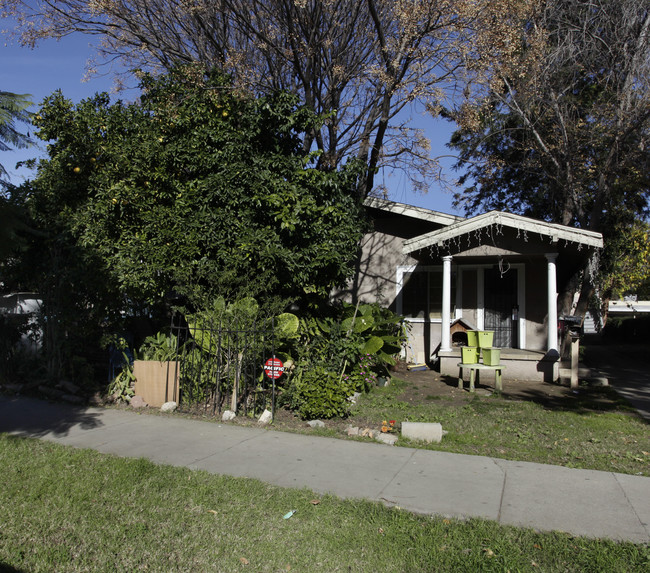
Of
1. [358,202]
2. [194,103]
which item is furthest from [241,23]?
[358,202]

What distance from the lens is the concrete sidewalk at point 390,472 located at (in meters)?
4.36

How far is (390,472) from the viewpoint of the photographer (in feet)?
17.6

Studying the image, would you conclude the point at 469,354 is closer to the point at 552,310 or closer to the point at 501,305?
the point at 552,310

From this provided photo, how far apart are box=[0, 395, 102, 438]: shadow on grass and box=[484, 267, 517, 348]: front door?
9478mm

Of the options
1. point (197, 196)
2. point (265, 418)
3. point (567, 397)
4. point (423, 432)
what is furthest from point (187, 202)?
point (567, 397)

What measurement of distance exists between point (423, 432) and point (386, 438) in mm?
469

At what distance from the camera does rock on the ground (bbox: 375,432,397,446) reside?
21.3ft

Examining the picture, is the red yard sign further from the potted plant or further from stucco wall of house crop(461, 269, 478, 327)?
stucco wall of house crop(461, 269, 478, 327)

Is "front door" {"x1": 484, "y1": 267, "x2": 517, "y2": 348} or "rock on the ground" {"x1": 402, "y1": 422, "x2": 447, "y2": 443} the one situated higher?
"front door" {"x1": 484, "y1": 267, "x2": 517, "y2": 348}

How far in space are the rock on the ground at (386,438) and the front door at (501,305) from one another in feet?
24.5

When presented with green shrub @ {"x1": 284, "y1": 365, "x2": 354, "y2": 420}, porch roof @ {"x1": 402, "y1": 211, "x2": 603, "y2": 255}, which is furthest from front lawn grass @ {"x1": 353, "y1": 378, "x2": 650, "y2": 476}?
porch roof @ {"x1": 402, "y1": 211, "x2": 603, "y2": 255}

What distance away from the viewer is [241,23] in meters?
11.7

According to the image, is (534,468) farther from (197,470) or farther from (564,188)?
(564,188)

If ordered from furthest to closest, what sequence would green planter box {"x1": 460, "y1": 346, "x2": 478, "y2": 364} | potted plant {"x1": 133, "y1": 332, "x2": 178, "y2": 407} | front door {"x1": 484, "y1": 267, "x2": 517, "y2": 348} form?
front door {"x1": 484, "y1": 267, "x2": 517, "y2": 348}, green planter box {"x1": 460, "y1": 346, "x2": 478, "y2": 364}, potted plant {"x1": 133, "y1": 332, "x2": 178, "y2": 407}
